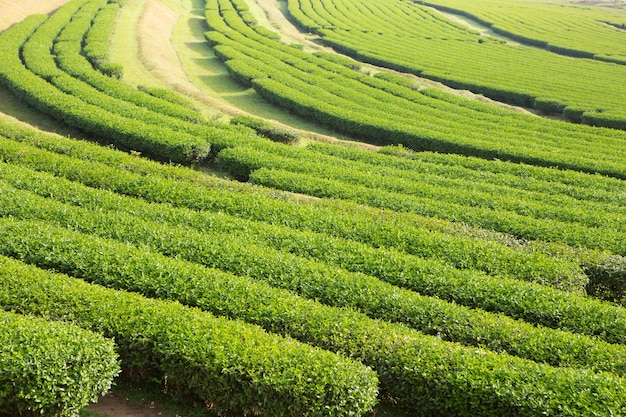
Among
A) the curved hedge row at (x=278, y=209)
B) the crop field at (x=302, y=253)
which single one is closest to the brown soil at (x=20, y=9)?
the crop field at (x=302, y=253)

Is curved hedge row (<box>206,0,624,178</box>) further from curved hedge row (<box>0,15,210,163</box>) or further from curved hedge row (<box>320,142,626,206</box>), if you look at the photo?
curved hedge row (<box>0,15,210,163</box>)

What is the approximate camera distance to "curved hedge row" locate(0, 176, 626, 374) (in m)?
11.9

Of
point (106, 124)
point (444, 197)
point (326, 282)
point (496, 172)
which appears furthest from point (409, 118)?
point (326, 282)

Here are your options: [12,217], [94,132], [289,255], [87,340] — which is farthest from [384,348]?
[94,132]

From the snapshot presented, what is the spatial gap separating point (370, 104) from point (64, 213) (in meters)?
23.6

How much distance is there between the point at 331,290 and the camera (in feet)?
44.6

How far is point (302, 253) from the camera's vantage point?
613 inches

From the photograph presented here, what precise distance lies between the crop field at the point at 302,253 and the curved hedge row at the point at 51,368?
0.04 meters

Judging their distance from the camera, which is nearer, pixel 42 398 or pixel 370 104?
pixel 42 398

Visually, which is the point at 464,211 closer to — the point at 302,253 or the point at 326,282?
the point at 302,253

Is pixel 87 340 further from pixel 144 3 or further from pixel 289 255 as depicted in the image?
pixel 144 3

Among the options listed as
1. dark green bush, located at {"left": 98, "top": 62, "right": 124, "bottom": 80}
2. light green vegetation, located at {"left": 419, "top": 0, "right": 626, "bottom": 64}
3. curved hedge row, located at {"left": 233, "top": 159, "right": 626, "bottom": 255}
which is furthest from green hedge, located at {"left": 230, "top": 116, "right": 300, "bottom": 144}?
light green vegetation, located at {"left": 419, "top": 0, "right": 626, "bottom": 64}

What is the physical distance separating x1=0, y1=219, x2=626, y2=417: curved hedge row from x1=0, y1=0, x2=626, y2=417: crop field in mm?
41

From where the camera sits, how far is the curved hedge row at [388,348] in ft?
33.3
